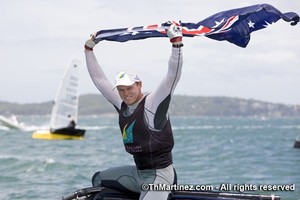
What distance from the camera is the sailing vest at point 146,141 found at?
594 centimetres

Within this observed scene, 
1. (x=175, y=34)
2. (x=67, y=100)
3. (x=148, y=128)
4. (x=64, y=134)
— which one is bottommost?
(x=64, y=134)

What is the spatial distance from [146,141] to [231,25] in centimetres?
149

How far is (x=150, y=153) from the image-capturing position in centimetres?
598

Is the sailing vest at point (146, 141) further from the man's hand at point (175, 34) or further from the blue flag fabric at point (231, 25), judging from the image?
the blue flag fabric at point (231, 25)

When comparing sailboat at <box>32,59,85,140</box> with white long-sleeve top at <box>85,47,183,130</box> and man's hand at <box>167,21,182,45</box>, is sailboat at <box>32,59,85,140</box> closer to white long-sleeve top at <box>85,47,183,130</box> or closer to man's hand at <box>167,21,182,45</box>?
white long-sleeve top at <box>85,47,183,130</box>

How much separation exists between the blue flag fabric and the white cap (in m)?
0.65

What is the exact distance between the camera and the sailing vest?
5.94m

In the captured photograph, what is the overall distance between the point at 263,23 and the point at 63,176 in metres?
13.2

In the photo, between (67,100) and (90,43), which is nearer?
(90,43)

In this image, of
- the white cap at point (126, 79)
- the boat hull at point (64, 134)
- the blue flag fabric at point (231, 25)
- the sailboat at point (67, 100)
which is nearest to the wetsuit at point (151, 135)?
the white cap at point (126, 79)

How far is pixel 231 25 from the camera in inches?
256

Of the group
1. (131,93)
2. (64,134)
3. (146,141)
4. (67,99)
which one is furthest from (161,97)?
(67,99)

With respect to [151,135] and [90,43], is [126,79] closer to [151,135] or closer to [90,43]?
[151,135]

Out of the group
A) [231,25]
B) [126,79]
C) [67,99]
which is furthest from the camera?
[67,99]
